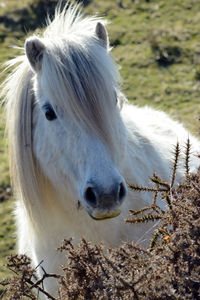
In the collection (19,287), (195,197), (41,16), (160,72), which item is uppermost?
(41,16)

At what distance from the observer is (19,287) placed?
196cm

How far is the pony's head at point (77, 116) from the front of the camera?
8.39 feet

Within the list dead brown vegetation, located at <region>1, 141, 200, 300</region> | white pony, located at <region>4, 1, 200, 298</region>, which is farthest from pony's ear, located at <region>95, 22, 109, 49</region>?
dead brown vegetation, located at <region>1, 141, 200, 300</region>

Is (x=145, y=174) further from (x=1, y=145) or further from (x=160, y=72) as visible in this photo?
(x=160, y=72)

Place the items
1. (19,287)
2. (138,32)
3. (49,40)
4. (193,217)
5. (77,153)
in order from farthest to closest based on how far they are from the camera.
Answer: (138,32), (49,40), (77,153), (19,287), (193,217)

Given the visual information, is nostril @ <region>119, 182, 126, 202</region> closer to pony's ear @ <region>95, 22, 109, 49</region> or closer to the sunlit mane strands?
the sunlit mane strands

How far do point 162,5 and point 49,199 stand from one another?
7998mm

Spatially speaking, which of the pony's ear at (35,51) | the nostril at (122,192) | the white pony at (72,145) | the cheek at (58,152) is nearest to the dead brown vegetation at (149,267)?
the nostril at (122,192)

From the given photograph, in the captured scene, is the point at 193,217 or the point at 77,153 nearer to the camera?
the point at 193,217

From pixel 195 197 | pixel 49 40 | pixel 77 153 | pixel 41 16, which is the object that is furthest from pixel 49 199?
pixel 41 16

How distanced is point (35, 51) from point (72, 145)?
0.65 metres

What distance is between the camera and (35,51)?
2.96 meters

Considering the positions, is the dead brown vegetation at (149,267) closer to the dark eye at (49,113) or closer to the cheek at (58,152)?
the cheek at (58,152)

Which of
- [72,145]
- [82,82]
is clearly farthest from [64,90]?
[72,145]
